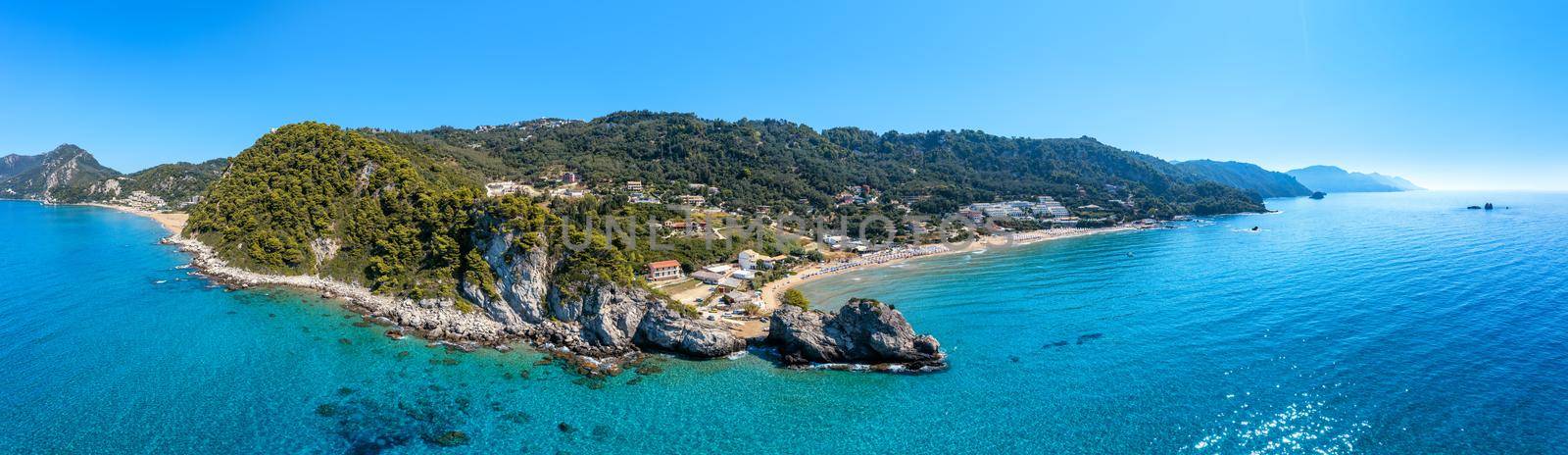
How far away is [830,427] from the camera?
62.4 ft

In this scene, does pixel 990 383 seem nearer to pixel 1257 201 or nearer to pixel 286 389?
pixel 286 389

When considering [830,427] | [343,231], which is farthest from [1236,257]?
[343,231]

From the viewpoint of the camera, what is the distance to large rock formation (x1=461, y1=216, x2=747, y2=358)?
25.8m

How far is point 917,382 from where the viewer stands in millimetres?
22562

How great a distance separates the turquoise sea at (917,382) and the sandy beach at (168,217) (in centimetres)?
4266

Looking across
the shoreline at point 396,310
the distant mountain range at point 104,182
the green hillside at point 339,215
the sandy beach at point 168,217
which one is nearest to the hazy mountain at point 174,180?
the distant mountain range at point 104,182

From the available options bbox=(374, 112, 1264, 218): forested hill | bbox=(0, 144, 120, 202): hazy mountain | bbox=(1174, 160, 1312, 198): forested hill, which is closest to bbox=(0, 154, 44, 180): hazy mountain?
bbox=(0, 144, 120, 202): hazy mountain

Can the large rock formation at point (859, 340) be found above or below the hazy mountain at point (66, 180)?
below

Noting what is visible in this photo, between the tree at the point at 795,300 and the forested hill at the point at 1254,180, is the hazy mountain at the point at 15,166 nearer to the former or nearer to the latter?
the tree at the point at 795,300

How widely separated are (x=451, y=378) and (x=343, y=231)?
24.2 meters

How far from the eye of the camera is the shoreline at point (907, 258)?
34.0 meters

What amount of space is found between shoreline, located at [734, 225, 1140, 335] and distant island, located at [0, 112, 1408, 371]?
43cm

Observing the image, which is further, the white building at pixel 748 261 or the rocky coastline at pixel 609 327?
the white building at pixel 748 261

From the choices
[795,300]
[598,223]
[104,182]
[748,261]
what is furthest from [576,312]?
[104,182]
